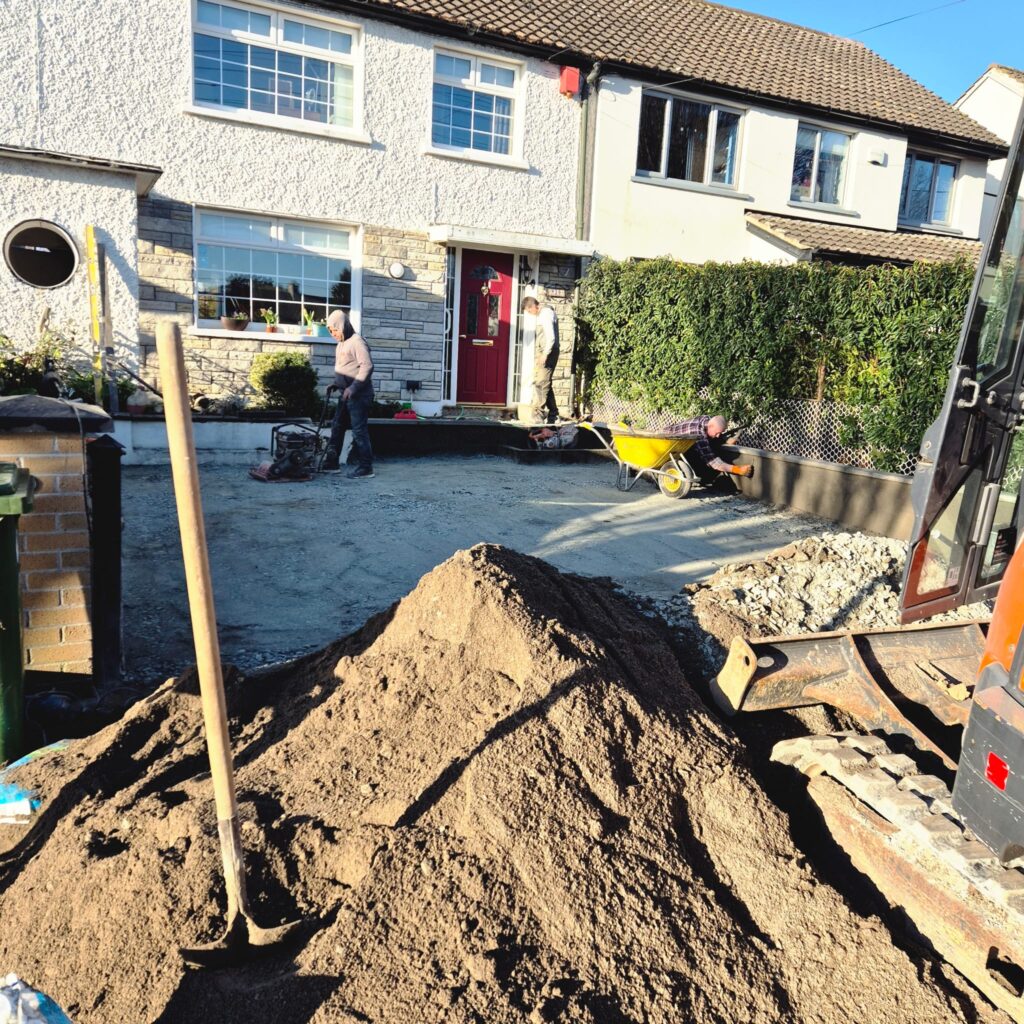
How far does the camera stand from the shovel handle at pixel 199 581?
2.01m

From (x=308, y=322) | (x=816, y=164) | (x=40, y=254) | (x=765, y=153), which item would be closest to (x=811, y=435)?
(x=308, y=322)

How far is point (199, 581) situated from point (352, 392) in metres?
8.20

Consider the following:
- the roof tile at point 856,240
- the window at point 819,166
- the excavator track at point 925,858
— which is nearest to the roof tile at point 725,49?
the window at point 819,166

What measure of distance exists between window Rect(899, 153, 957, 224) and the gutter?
7329 millimetres

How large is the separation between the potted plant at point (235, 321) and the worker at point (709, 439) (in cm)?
680

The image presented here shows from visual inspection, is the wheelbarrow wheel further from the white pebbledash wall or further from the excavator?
the white pebbledash wall

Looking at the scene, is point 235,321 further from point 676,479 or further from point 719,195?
point 719,195

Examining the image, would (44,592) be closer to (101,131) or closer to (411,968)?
(411,968)

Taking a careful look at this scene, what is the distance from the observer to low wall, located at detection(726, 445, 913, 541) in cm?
803

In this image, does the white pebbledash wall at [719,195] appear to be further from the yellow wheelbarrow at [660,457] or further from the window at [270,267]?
the yellow wheelbarrow at [660,457]

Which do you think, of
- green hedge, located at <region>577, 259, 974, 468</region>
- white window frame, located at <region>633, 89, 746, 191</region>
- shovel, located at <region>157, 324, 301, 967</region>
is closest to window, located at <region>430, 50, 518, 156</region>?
white window frame, located at <region>633, 89, 746, 191</region>

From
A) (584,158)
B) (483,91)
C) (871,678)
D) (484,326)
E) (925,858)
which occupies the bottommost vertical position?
(925,858)

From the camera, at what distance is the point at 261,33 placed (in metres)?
12.7

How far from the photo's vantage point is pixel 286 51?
12891 millimetres
